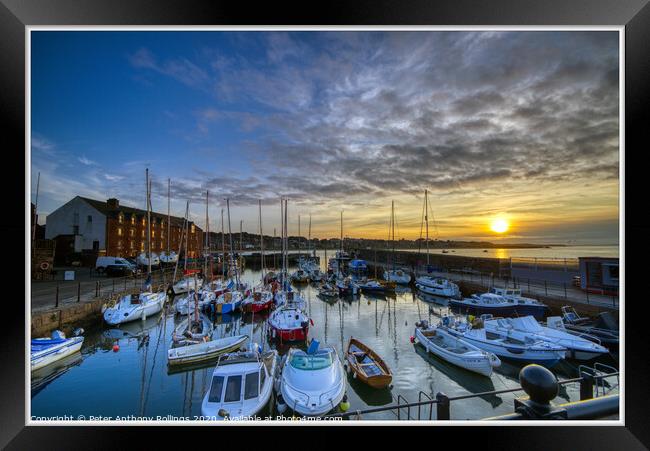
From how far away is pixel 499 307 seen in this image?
11.2 meters

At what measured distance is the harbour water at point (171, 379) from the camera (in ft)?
16.4

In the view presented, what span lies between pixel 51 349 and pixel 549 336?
10.6m

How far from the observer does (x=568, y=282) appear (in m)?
12.2

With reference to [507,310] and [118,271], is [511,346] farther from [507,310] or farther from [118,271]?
[118,271]

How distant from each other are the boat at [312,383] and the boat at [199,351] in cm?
258

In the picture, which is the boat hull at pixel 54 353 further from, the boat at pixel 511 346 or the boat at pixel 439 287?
the boat at pixel 439 287

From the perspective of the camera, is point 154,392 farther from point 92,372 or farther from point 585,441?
point 585,441

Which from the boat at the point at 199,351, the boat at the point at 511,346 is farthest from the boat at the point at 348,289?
the boat at the point at 199,351

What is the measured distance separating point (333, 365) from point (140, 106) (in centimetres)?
499

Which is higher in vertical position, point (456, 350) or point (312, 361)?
point (312, 361)

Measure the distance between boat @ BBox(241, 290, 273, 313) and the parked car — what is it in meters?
6.74

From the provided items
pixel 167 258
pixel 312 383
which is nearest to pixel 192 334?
pixel 312 383

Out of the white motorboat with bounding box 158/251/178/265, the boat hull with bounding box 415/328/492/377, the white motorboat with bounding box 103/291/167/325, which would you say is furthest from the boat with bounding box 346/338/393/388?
the white motorboat with bounding box 158/251/178/265
